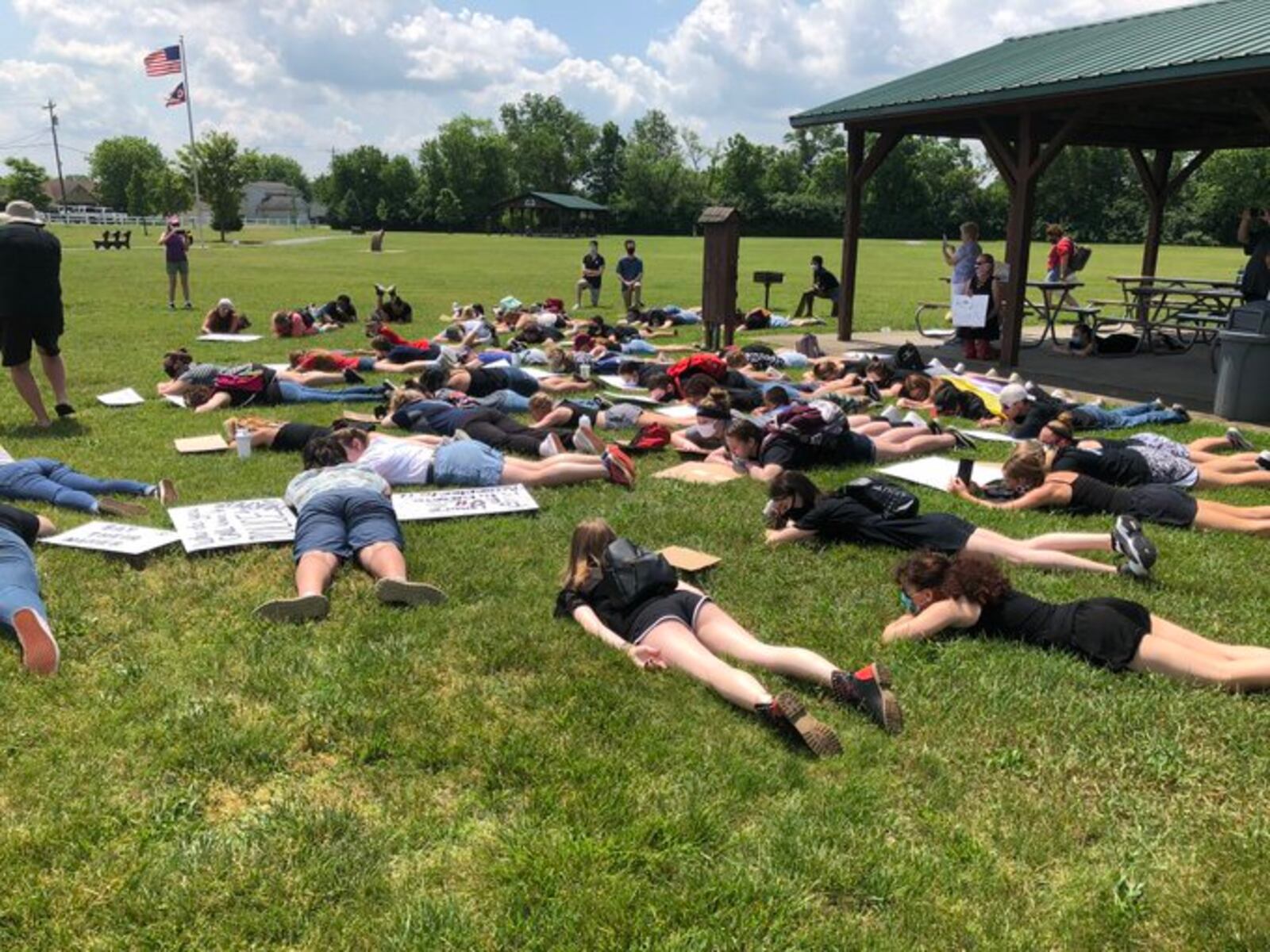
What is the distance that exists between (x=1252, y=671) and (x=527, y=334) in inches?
500

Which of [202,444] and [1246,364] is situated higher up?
[1246,364]

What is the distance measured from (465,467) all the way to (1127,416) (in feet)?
21.6

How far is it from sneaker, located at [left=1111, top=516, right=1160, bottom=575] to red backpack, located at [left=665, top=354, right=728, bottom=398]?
552cm

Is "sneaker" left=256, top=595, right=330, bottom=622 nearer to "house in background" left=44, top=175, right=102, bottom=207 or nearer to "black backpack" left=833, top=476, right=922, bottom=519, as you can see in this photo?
"black backpack" left=833, top=476, right=922, bottom=519

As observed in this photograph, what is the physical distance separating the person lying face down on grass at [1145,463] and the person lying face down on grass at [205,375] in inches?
313

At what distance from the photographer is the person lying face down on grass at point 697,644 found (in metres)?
3.68

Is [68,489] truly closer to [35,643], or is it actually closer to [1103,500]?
[35,643]

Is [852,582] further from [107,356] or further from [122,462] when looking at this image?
[107,356]

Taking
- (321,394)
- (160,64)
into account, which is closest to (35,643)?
(321,394)

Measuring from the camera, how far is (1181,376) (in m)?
12.5

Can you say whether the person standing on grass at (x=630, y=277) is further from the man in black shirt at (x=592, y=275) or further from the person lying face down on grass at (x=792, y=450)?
the person lying face down on grass at (x=792, y=450)

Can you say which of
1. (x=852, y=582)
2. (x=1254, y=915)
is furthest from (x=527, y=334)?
(x=1254, y=915)

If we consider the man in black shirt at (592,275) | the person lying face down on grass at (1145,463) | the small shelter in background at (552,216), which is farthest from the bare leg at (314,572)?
the small shelter in background at (552,216)

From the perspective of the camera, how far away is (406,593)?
4.82m
